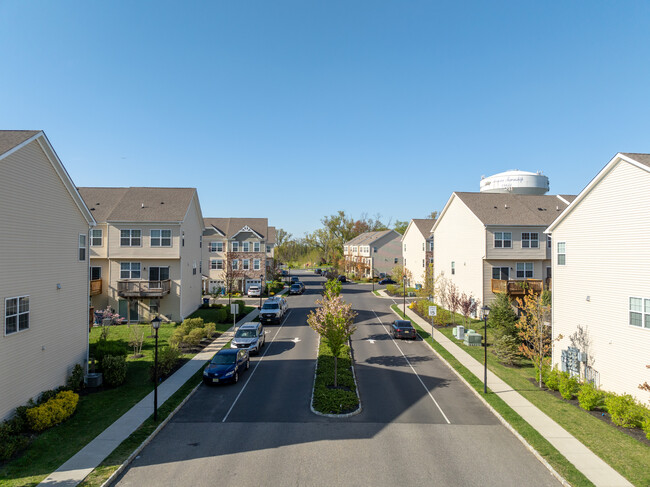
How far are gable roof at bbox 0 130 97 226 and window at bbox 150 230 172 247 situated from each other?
45.0 ft

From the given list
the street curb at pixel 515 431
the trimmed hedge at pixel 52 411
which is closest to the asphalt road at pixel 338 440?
the street curb at pixel 515 431

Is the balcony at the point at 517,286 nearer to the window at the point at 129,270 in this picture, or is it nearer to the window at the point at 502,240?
the window at the point at 502,240

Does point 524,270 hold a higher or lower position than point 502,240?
lower

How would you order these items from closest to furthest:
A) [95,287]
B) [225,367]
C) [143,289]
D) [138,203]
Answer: [225,367] → [95,287] → [143,289] → [138,203]

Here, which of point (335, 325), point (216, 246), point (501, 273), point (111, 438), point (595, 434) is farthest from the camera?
point (216, 246)

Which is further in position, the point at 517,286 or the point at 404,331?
the point at 517,286

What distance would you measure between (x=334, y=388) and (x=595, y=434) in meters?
10.5

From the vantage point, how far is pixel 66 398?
15023mm

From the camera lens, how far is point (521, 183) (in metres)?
49.8

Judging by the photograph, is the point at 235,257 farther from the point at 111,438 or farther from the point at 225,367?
the point at 111,438

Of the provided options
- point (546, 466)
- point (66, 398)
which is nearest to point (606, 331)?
point (546, 466)

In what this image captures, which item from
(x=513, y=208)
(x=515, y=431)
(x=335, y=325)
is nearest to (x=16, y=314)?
(x=335, y=325)

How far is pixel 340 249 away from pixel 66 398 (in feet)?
305

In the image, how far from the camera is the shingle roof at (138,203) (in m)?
33.6
